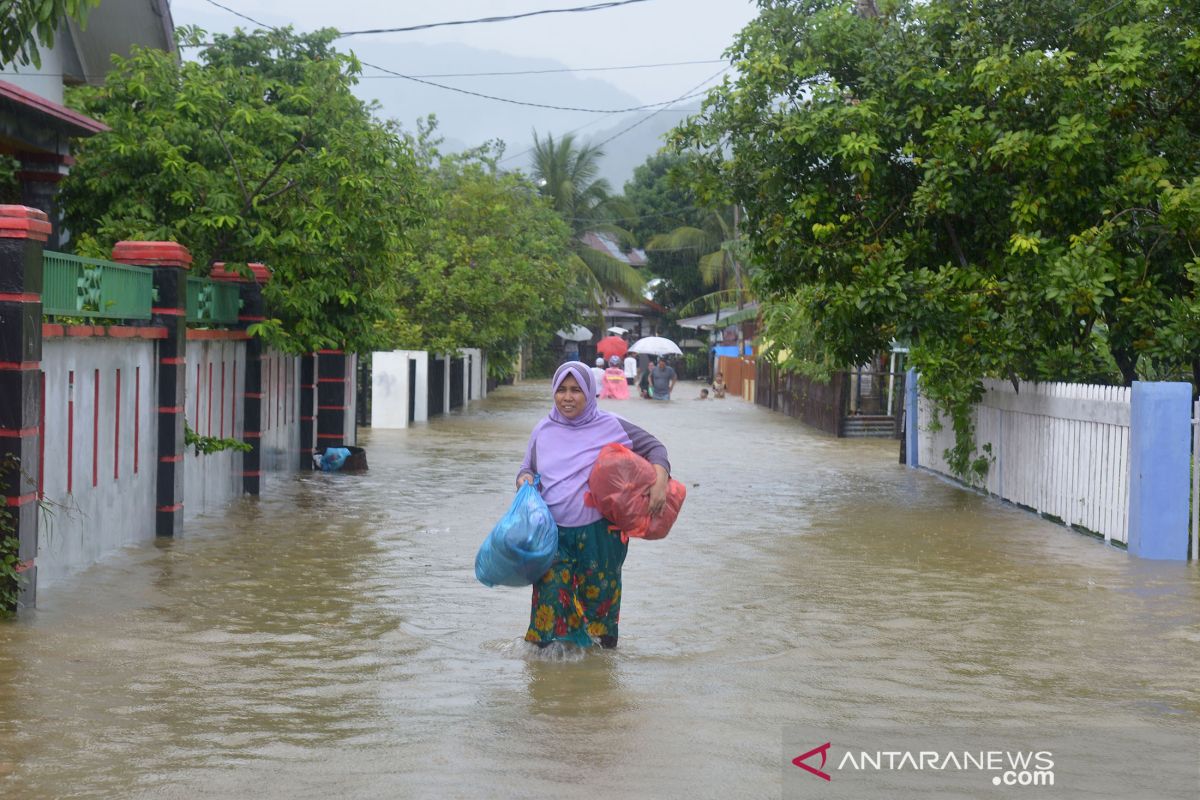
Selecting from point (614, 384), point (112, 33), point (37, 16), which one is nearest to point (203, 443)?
point (37, 16)

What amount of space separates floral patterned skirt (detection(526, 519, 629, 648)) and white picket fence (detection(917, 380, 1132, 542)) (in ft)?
20.5

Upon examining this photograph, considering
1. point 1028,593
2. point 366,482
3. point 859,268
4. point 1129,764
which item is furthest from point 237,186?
point 1129,764

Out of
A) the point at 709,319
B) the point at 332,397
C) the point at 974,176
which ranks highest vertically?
the point at 974,176

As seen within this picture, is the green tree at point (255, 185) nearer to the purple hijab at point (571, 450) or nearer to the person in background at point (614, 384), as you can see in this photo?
the purple hijab at point (571, 450)

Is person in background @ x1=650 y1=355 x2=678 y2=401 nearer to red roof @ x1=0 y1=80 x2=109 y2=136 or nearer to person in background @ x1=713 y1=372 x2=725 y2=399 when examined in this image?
person in background @ x1=713 y1=372 x2=725 y2=399

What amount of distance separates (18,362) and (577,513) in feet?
10.9

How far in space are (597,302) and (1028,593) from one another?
2157 inches

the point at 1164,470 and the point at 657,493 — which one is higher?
the point at 657,493

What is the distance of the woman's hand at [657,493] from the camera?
7727 mm

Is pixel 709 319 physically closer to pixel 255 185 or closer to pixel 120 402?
pixel 255 185

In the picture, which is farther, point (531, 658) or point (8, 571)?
point (8, 571)

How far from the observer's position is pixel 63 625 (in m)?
8.62

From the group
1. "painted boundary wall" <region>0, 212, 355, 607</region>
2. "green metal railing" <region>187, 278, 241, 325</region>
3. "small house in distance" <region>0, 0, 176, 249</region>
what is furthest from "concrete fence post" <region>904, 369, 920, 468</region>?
"small house in distance" <region>0, 0, 176, 249</region>

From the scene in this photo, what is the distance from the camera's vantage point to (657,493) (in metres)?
7.73
